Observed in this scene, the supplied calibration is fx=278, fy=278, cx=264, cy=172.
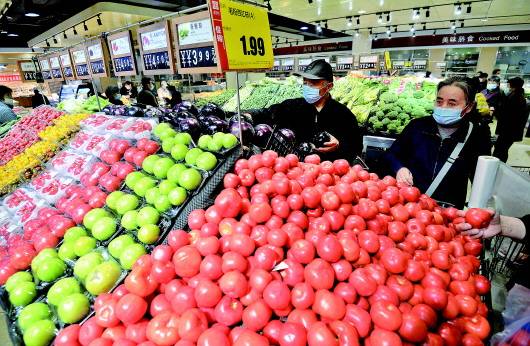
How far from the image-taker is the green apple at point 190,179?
174 centimetres

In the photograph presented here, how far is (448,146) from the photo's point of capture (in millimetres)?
2479

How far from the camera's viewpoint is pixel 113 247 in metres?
1.63

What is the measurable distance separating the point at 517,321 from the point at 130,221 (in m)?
1.94

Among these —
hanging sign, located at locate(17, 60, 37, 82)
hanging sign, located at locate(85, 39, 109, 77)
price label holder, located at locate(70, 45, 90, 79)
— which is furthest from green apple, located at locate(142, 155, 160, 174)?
hanging sign, located at locate(17, 60, 37, 82)

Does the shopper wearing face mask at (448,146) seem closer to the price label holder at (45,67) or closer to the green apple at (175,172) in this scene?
the green apple at (175,172)

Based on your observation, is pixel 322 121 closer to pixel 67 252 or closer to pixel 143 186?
pixel 143 186

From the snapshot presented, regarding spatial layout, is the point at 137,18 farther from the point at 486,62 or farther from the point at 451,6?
the point at 486,62

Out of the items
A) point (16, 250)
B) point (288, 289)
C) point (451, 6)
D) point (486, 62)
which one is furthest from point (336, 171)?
point (486, 62)

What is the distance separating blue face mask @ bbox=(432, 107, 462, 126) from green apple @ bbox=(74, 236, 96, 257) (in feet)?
9.40

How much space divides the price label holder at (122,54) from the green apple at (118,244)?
2.92m

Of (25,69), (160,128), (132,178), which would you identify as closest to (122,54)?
(160,128)

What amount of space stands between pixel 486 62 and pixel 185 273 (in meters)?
26.2

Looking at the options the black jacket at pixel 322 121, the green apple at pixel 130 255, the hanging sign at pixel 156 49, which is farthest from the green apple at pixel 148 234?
the hanging sign at pixel 156 49

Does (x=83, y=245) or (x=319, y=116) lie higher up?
(x=319, y=116)
